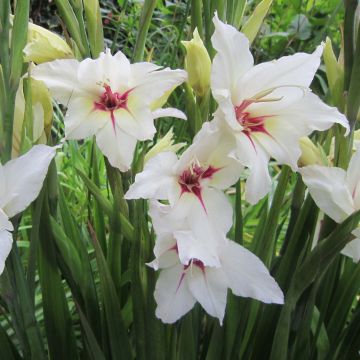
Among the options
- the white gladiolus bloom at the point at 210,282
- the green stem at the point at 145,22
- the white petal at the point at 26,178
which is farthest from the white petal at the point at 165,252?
the green stem at the point at 145,22

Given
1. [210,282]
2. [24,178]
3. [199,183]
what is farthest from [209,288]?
[24,178]

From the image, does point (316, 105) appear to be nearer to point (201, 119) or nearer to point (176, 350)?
point (201, 119)

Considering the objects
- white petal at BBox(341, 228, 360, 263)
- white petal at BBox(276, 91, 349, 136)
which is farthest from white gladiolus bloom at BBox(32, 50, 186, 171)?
white petal at BBox(341, 228, 360, 263)

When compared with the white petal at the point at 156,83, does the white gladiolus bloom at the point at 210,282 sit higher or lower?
lower

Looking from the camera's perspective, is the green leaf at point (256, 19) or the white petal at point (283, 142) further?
the green leaf at point (256, 19)

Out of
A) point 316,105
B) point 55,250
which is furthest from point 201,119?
point 55,250

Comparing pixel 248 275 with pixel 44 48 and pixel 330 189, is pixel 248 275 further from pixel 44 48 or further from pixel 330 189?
pixel 44 48

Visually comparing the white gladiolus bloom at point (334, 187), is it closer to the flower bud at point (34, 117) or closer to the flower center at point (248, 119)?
the flower center at point (248, 119)

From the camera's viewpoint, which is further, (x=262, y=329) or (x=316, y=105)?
(x=262, y=329)
